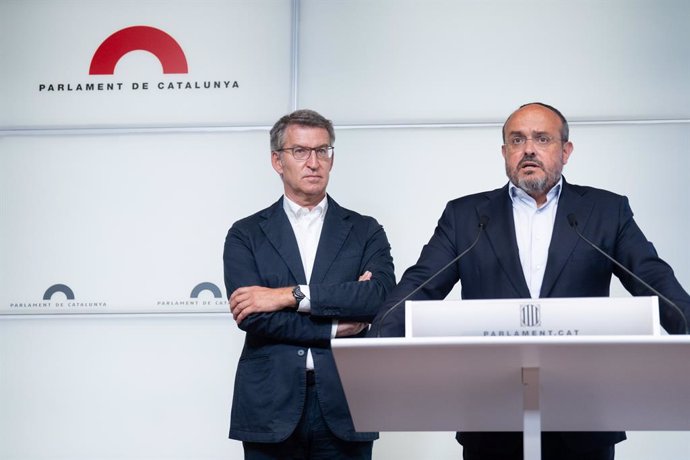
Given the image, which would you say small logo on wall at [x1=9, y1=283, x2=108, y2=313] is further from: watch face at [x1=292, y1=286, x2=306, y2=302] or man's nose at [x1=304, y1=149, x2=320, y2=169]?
watch face at [x1=292, y1=286, x2=306, y2=302]

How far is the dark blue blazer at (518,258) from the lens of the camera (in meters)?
2.97

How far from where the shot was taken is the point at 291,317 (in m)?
3.34

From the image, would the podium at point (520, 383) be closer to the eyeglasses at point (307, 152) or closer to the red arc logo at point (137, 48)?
the eyeglasses at point (307, 152)

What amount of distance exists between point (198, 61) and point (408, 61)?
40.6 inches

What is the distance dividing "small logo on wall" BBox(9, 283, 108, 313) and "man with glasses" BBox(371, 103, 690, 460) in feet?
7.55

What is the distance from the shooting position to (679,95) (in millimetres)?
4793

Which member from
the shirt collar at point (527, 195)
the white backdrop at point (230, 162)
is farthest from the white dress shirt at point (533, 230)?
the white backdrop at point (230, 162)

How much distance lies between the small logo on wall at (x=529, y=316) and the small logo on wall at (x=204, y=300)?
2.80 metres

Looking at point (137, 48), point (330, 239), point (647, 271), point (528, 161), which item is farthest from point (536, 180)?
point (137, 48)

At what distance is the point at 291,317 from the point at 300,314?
4 centimetres

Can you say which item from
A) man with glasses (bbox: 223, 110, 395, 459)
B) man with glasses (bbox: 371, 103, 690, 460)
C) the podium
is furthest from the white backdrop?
the podium

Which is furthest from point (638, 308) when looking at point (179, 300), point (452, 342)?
point (179, 300)

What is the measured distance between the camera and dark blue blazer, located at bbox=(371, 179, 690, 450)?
2.97 metres

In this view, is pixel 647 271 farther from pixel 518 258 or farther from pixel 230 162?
pixel 230 162
